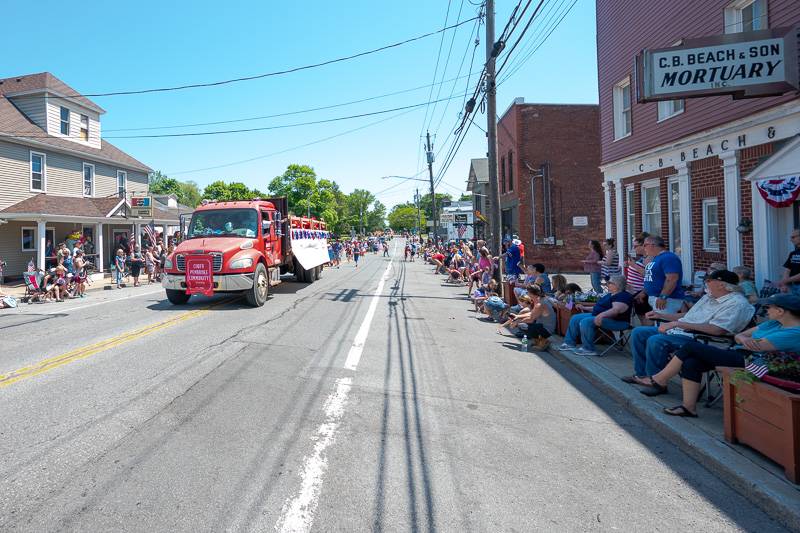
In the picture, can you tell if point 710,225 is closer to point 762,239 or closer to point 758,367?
point 762,239

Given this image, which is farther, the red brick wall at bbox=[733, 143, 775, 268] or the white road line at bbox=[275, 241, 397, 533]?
the red brick wall at bbox=[733, 143, 775, 268]

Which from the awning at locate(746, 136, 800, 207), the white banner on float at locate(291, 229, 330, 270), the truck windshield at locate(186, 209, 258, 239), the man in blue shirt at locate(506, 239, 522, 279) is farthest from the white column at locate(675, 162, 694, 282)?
the white banner on float at locate(291, 229, 330, 270)

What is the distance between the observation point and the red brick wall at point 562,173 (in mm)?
26656

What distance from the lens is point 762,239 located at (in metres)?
10.2

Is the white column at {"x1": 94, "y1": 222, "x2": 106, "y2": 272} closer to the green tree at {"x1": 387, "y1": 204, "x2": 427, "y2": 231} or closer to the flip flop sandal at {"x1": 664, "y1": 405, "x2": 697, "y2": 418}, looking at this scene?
the flip flop sandal at {"x1": 664, "y1": 405, "x2": 697, "y2": 418}

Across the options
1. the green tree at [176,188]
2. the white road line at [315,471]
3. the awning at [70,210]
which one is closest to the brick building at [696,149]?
the white road line at [315,471]

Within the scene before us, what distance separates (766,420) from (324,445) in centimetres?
353

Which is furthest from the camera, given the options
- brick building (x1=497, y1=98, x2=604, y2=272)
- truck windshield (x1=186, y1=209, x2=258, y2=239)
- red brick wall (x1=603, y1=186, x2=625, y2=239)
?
brick building (x1=497, y1=98, x2=604, y2=272)

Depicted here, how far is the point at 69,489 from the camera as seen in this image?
384 centimetres

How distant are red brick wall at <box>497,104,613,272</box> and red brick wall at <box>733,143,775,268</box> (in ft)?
51.5

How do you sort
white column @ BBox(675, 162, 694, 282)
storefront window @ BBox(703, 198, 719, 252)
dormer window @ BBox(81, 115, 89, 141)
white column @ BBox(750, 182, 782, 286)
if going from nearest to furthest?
white column @ BBox(750, 182, 782, 286) → storefront window @ BBox(703, 198, 719, 252) → white column @ BBox(675, 162, 694, 282) → dormer window @ BBox(81, 115, 89, 141)

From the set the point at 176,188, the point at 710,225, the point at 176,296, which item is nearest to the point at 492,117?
the point at 710,225

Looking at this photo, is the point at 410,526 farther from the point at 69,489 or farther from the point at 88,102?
the point at 88,102

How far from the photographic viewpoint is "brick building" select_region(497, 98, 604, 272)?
26625 mm
